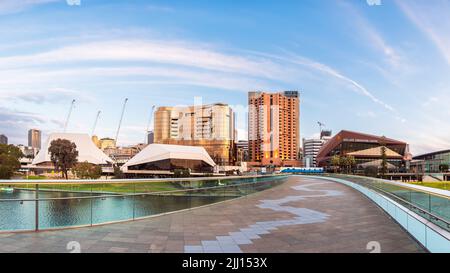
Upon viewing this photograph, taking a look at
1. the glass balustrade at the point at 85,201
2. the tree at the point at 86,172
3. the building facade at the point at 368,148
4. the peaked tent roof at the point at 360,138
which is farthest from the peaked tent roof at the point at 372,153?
the glass balustrade at the point at 85,201

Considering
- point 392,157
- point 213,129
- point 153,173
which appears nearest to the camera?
point 153,173

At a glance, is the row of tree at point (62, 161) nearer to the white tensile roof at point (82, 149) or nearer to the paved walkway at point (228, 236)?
the white tensile roof at point (82, 149)

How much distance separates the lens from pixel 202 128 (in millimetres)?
138375

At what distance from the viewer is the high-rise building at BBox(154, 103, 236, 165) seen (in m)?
124

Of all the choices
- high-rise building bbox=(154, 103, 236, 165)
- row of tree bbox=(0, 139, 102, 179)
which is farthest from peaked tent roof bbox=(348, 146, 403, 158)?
row of tree bbox=(0, 139, 102, 179)

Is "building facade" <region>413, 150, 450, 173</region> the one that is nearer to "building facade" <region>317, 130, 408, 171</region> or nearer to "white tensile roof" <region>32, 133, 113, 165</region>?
"building facade" <region>317, 130, 408, 171</region>

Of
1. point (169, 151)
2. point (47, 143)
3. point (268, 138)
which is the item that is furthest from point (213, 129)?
point (47, 143)

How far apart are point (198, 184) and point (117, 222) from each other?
382 cm

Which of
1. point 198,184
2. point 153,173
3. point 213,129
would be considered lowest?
point 153,173

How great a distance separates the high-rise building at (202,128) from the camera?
124 metres

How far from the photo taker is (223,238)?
629 cm
